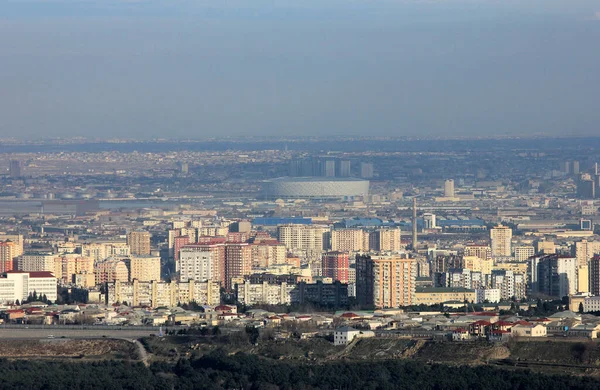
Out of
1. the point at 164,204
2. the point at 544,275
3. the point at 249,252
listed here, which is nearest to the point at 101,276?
the point at 249,252

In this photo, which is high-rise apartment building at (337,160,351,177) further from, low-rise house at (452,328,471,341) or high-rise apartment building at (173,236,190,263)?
low-rise house at (452,328,471,341)

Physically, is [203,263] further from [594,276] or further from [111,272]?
[594,276]

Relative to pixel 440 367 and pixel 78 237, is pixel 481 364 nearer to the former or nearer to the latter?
pixel 440 367

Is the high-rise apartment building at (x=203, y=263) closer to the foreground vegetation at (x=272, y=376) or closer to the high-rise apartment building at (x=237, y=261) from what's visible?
the high-rise apartment building at (x=237, y=261)

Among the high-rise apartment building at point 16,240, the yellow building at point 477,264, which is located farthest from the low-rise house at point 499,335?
the high-rise apartment building at point 16,240

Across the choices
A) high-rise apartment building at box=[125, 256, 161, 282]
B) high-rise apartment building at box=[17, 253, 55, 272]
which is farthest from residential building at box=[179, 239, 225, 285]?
high-rise apartment building at box=[17, 253, 55, 272]

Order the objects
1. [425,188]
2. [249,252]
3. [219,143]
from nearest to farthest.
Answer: [249,252], [425,188], [219,143]
